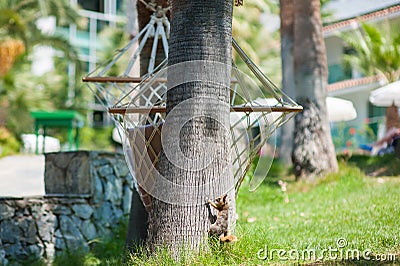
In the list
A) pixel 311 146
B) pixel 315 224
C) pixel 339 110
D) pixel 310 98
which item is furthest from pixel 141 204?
pixel 339 110

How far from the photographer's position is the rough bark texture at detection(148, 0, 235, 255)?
4.88m

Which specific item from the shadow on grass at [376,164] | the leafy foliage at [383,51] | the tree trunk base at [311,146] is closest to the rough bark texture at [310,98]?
the tree trunk base at [311,146]

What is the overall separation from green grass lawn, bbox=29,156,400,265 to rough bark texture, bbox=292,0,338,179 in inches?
13.4

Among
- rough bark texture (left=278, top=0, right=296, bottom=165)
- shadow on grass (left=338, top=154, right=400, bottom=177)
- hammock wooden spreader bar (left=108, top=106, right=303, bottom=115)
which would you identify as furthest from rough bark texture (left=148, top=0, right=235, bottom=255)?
rough bark texture (left=278, top=0, right=296, bottom=165)

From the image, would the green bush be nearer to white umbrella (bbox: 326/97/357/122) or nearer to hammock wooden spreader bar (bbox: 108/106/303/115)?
white umbrella (bbox: 326/97/357/122)

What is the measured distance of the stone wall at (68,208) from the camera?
338 inches

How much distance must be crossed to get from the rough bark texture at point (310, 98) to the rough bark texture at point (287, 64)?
5.76 ft

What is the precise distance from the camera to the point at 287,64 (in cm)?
1315

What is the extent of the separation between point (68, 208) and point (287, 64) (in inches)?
229

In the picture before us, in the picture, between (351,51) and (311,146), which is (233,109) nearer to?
(311,146)

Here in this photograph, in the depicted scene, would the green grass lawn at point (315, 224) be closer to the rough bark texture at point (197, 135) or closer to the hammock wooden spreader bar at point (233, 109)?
the rough bark texture at point (197, 135)

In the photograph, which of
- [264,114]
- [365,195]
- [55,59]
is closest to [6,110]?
[55,59]

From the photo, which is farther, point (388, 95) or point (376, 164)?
point (388, 95)

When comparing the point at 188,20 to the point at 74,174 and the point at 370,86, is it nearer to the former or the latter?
the point at 74,174
